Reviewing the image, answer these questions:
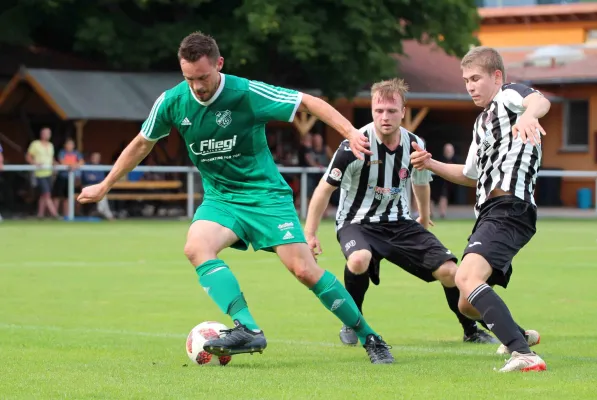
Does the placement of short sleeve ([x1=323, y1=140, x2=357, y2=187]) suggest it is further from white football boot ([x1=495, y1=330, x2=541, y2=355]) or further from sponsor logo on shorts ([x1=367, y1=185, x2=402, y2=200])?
white football boot ([x1=495, y1=330, x2=541, y2=355])

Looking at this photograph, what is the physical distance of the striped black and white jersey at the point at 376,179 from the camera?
9.55 meters

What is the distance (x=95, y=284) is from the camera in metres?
13.5

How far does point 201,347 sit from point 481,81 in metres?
2.35

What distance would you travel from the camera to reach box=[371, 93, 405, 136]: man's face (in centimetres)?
902

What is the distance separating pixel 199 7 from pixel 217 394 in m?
26.1

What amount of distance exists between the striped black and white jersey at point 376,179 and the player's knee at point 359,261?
0.35 metres

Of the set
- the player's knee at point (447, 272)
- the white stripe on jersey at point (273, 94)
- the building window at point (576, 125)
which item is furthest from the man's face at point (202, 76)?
the building window at point (576, 125)

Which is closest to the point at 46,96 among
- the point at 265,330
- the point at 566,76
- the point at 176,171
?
the point at 176,171

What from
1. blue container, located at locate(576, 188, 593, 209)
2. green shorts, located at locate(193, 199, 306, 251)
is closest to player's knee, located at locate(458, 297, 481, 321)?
green shorts, located at locate(193, 199, 306, 251)

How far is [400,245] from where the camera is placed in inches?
375

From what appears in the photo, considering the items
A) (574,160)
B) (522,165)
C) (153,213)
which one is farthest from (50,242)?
(574,160)

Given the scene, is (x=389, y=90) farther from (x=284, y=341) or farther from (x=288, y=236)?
(x=284, y=341)

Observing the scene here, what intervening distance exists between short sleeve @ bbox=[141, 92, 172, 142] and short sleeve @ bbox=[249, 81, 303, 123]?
1.86 ft

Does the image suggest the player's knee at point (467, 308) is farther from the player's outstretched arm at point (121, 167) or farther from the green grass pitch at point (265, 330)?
the player's outstretched arm at point (121, 167)
